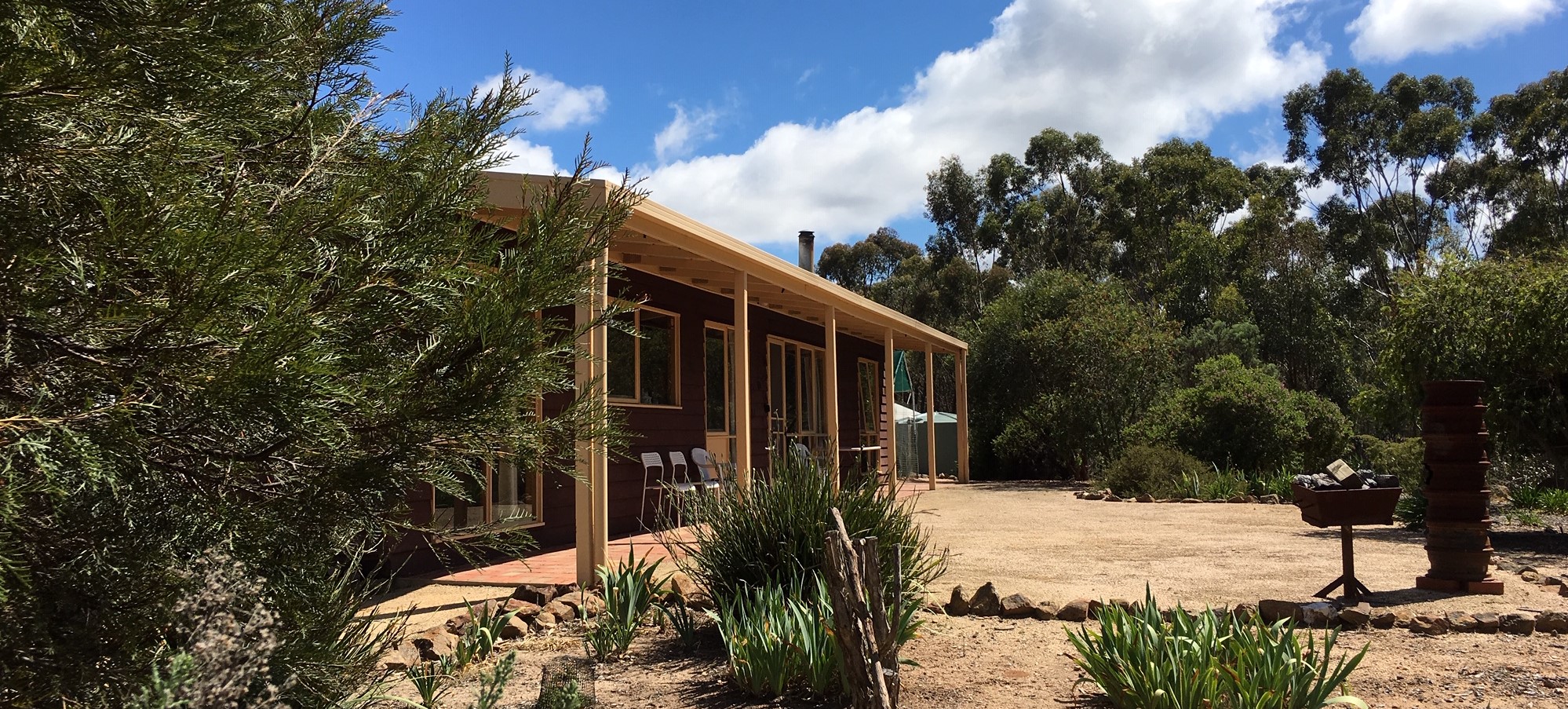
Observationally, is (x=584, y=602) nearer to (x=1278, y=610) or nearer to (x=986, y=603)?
(x=986, y=603)

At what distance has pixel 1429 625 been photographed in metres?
5.61

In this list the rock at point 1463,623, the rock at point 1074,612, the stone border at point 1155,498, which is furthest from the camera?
the stone border at point 1155,498

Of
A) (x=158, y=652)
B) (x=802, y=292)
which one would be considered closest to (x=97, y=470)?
(x=158, y=652)

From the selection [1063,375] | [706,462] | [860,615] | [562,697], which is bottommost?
[562,697]

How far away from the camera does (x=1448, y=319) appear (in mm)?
10398

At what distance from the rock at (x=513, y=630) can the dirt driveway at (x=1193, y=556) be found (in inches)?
107

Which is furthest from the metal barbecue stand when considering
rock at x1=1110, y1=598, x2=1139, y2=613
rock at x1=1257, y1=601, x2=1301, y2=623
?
rock at x1=1110, y1=598, x2=1139, y2=613

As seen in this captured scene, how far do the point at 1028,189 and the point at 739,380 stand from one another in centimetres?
3145

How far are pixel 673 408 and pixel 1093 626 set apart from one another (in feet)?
20.8

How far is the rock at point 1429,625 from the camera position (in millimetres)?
5578

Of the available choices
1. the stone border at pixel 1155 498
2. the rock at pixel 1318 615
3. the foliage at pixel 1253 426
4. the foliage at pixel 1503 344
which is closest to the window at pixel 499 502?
the rock at pixel 1318 615

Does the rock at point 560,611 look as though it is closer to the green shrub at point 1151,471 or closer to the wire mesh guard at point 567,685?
the wire mesh guard at point 567,685

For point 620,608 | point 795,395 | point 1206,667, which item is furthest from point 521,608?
point 795,395

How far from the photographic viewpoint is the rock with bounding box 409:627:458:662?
516 cm
